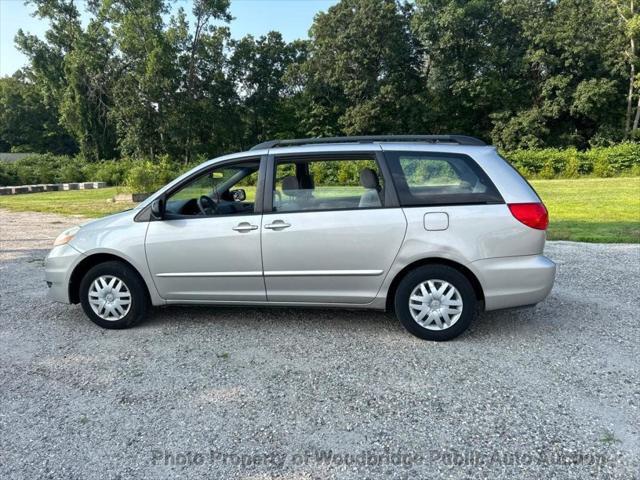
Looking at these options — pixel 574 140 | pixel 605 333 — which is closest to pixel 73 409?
pixel 605 333

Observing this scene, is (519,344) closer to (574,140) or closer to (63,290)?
(63,290)

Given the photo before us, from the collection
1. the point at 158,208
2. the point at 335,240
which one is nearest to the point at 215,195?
the point at 158,208

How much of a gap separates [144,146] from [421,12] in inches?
1132

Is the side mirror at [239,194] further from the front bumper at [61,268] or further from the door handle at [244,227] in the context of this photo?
the front bumper at [61,268]

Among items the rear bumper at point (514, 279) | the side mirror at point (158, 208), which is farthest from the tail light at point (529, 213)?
the side mirror at point (158, 208)

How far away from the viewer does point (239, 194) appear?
4836 millimetres

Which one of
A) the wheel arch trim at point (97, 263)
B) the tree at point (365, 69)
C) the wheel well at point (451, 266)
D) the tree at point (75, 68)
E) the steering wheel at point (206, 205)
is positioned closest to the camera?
the wheel well at point (451, 266)

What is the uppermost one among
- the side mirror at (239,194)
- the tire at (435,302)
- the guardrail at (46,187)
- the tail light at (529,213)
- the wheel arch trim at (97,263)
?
the guardrail at (46,187)

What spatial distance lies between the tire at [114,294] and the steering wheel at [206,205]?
87 cm

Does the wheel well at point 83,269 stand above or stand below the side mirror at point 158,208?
below

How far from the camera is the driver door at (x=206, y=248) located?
4.06 m

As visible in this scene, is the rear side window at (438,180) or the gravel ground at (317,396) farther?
the rear side window at (438,180)

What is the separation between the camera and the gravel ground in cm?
245

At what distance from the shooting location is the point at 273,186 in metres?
4.11
